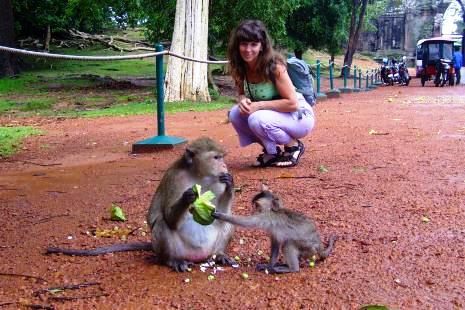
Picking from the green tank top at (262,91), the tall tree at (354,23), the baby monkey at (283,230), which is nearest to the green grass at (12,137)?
the green tank top at (262,91)

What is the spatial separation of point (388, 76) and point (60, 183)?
899 inches

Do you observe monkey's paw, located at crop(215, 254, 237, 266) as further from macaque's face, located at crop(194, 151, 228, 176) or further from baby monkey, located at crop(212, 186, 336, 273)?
macaque's face, located at crop(194, 151, 228, 176)

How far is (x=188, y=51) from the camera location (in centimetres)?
1395

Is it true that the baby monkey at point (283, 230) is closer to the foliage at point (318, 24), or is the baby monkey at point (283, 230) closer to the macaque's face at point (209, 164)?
the macaque's face at point (209, 164)

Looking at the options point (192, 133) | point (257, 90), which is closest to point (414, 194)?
point (257, 90)

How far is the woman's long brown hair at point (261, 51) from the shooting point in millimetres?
4965

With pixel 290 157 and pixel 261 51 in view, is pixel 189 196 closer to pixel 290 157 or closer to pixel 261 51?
pixel 261 51

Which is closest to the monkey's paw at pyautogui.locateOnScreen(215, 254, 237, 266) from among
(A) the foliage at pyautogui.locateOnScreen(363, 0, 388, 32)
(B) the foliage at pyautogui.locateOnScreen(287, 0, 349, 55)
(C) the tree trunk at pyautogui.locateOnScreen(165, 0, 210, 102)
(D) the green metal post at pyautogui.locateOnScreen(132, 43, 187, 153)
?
(D) the green metal post at pyautogui.locateOnScreen(132, 43, 187, 153)

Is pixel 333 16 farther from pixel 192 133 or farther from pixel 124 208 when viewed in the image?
pixel 124 208

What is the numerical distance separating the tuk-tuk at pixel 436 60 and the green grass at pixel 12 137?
59.7ft

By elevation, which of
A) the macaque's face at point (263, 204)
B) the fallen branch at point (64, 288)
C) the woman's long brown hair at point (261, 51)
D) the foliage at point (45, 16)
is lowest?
the fallen branch at point (64, 288)

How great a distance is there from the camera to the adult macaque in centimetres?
321

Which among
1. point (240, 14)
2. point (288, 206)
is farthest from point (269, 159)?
point (240, 14)

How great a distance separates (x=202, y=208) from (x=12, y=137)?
260 inches
